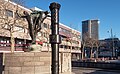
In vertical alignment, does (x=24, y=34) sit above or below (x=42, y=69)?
above

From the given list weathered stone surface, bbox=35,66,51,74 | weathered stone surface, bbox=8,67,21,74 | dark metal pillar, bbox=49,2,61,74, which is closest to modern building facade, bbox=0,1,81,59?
weathered stone surface, bbox=35,66,51,74

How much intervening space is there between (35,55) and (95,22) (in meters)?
181

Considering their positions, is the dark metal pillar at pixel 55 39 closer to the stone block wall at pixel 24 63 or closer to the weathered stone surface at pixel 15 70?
the stone block wall at pixel 24 63

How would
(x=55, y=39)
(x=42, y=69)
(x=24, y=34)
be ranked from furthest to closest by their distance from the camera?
(x=24, y=34)
(x=42, y=69)
(x=55, y=39)

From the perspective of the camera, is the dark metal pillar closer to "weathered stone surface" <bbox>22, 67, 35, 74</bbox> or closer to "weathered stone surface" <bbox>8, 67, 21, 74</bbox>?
"weathered stone surface" <bbox>22, 67, 35, 74</bbox>

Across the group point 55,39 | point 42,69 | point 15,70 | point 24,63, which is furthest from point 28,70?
point 55,39

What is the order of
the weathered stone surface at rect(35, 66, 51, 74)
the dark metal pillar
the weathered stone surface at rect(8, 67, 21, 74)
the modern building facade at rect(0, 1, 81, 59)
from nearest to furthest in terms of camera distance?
the dark metal pillar → the weathered stone surface at rect(8, 67, 21, 74) → the weathered stone surface at rect(35, 66, 51, 74) → the modern building facade at rect(0, 1, 81, 59)

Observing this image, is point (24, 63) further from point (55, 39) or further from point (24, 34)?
point (24, 34)

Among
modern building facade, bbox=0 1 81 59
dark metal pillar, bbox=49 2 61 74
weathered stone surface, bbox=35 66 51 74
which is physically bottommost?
weathered stone surface, bbox=35 66 51 74


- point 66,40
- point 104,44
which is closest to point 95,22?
point 104,44

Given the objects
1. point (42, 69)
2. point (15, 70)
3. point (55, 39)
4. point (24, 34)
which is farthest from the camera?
point (24, 34)

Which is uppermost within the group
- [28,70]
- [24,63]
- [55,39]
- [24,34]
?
[24,34]

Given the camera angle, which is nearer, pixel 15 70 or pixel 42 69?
pixel 15 70

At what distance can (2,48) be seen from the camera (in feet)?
166
